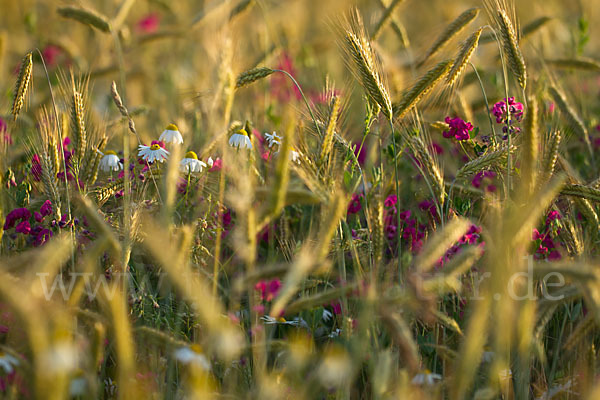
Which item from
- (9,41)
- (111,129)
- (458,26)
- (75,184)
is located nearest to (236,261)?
(75,184)

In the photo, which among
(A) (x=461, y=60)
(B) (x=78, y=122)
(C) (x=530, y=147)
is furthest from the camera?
(B) (x=78, y=122)

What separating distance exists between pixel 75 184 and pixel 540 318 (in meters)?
1.71

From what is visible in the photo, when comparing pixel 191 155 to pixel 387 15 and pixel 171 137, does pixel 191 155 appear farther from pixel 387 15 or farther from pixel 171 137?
pixel 387 15

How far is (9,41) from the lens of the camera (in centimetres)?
578

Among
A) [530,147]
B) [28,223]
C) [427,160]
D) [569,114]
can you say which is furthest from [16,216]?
[569,114]

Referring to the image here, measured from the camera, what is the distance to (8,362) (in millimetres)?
1622

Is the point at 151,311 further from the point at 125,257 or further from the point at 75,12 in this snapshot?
the point at 75,12

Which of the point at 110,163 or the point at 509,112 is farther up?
the point at 509,112

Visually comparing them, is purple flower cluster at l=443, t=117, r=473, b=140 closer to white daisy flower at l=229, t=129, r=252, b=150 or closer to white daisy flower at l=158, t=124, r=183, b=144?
white daisy flower at l=229, t=129, r=252, b=150

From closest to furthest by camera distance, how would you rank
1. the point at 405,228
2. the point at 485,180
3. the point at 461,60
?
1. the point at 461,60
2. the point at 405,228
3. the point at 485,180

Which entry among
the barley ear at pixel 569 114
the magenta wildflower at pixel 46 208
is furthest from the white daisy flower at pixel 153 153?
the barley ear at pixel 569 114

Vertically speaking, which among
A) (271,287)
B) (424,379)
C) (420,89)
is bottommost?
(424,379)

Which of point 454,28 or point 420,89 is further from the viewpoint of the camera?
point 454,28

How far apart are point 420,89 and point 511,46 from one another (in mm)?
410
